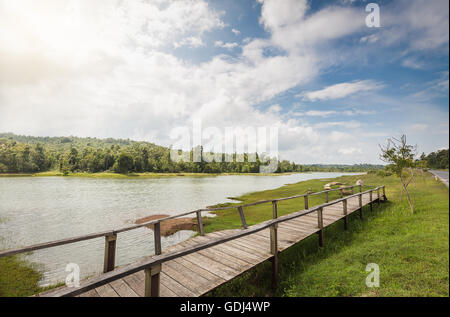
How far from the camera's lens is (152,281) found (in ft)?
9.43

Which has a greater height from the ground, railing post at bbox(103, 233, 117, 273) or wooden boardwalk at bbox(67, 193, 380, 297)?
railing post at bbox(103, 233, 117, 273)

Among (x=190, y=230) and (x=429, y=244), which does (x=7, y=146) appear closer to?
(x=190, y=230)

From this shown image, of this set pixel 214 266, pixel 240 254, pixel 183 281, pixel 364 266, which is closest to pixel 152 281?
pixel 183 281

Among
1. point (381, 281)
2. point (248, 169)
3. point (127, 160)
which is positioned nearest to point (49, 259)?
point (381, 281)

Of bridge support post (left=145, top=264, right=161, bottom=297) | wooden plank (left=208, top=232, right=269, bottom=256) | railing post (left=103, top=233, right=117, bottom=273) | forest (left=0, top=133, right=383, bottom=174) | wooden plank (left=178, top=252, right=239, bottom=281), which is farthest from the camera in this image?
forest (left=0, top=133, right=383, bottom=174)

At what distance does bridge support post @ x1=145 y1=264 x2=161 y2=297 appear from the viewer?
279cm

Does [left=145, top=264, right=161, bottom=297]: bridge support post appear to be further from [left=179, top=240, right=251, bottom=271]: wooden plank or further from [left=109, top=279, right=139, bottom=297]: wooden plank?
[left=179, top=240, right=251, bottom=271]: wooden plank

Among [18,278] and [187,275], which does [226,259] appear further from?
[18,278]

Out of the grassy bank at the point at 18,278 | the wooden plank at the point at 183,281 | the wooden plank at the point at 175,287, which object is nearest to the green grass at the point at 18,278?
the grassy bank at the point at 18,278

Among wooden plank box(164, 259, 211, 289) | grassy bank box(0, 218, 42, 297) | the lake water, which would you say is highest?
wooden plank box(164, 259, 211, 289)

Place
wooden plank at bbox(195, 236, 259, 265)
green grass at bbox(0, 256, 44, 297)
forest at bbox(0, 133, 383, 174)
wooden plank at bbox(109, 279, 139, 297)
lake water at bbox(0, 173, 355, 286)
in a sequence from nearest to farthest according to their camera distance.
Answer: wooden plank at bbox(109, 279, 139, 297), wooden plank at bbox(195, 236, 259, 265), green grass at bbox(0, 256, 44, 297), lake water at bbox(0, 173, 355, 286), forest at bbox(0, 133, 383, 174)

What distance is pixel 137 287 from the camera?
4.10m

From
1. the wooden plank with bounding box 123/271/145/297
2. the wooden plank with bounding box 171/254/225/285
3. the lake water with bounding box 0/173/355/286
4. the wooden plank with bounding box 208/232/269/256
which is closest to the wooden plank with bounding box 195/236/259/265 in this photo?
the wooden plank with bounding box 208/232/269/256
